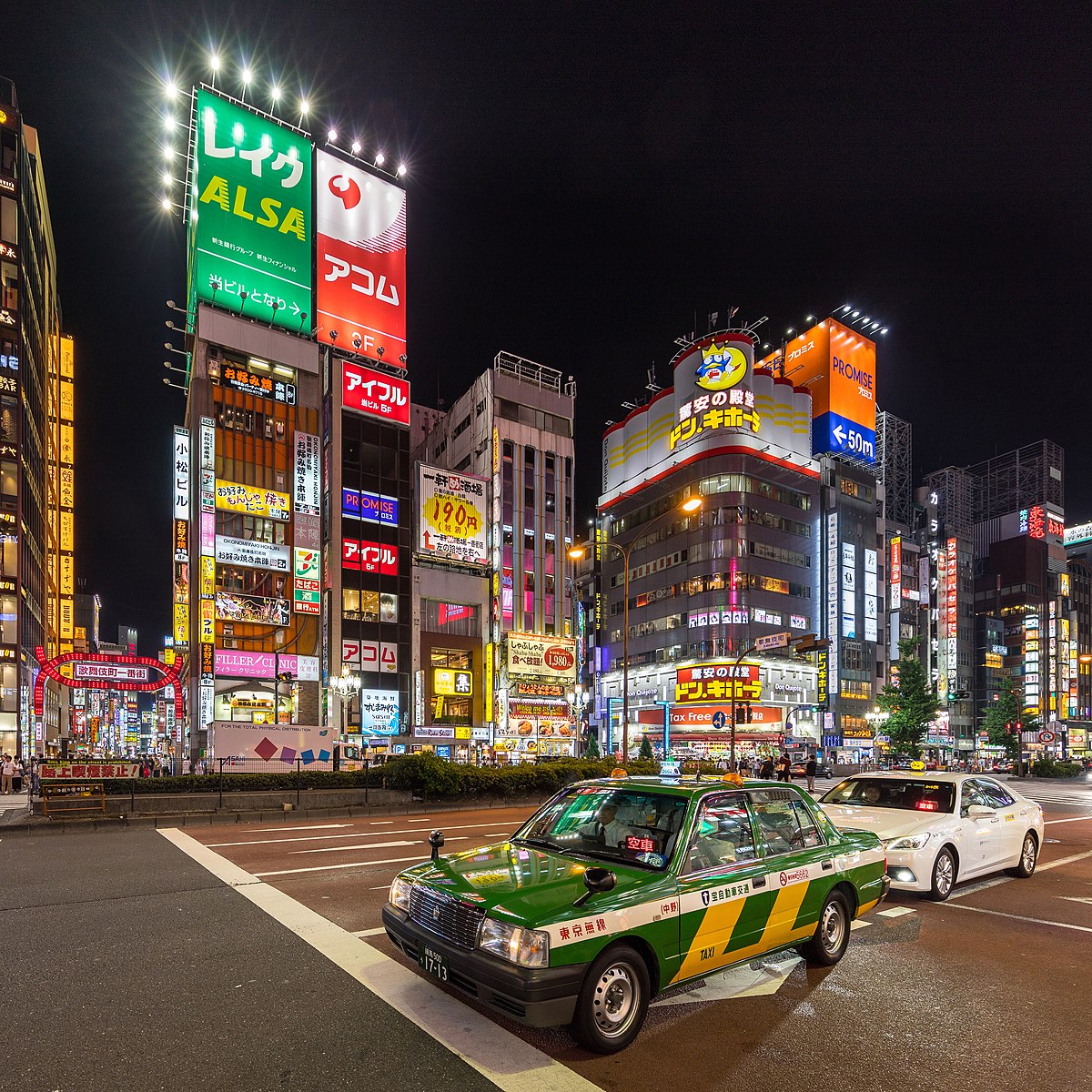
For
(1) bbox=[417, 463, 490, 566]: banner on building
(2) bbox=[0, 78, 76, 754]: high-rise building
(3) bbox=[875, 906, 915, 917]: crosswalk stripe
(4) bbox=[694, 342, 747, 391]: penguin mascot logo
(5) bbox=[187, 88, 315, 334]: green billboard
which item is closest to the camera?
(3) bbox=[875, 906, 915, 917]: crosswalk stripe

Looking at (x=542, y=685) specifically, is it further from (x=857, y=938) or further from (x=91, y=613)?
(x=91, y=613)

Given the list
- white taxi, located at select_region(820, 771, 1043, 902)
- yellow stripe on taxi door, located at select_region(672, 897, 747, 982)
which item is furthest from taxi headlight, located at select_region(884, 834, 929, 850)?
yellow stripe on taxi door, located at select_region(672, 897, 747, 982)

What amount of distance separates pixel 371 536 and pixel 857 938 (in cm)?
5110

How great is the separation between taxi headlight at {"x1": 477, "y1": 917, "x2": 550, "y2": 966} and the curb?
581 inches

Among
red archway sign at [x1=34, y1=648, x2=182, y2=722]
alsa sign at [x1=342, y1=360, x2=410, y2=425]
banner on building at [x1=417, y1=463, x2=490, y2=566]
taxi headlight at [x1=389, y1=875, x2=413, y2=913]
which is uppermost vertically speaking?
alsa sign at [x1=342, y1=360, x2=410, y2=425]

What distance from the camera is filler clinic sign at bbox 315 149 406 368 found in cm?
5766

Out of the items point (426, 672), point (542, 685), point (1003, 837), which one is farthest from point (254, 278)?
point (1003, 837)

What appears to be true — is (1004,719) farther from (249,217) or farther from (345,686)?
(249,217)

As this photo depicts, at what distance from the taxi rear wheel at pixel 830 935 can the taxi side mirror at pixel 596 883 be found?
2686 mm

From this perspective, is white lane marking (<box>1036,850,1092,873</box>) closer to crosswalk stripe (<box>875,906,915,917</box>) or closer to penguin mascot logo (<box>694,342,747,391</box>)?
crosswalk stripe (<box>875,906,915,917</box>)

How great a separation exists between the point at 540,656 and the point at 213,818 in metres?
44.1

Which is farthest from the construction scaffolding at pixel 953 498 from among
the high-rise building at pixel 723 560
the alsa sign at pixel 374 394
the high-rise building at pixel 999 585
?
the alsa sign at pixel 374 394

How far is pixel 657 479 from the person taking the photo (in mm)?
84062

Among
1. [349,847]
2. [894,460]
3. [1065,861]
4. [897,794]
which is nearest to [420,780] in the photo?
[349,847]
